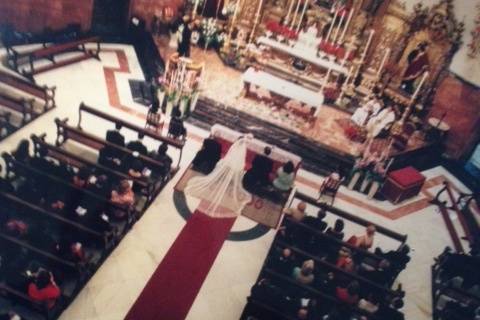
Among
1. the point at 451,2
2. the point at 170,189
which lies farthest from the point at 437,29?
the point at 170,189

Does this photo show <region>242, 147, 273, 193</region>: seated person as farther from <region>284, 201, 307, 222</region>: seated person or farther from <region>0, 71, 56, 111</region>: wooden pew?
<region>0, 71, 56, 111</region>: wooden pew

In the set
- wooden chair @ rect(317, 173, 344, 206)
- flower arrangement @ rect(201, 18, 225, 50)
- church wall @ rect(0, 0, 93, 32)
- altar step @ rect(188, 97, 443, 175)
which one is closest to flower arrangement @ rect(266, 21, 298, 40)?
flower arrangement @ rect(201, 18, 225, 50)

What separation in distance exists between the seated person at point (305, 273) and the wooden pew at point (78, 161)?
3.57 m

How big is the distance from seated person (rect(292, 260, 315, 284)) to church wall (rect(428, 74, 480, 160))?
973cm

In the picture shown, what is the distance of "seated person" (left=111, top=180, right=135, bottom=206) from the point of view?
9.30 meters

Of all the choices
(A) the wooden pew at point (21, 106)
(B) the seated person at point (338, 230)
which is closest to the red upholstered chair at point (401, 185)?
(B) the seated person at point (338, 230)

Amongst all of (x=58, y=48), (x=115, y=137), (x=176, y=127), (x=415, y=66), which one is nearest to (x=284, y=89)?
(x=176, y=127)

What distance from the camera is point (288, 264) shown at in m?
9.04

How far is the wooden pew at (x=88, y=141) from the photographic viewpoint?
10492 millimetres

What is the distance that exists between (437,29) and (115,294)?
12.8 m

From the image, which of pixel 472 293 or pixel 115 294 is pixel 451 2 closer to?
pixel 472 293

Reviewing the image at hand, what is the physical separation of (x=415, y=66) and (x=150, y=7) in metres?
9.53

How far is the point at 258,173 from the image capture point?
1136 cm

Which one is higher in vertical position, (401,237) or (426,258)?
(401,237)
